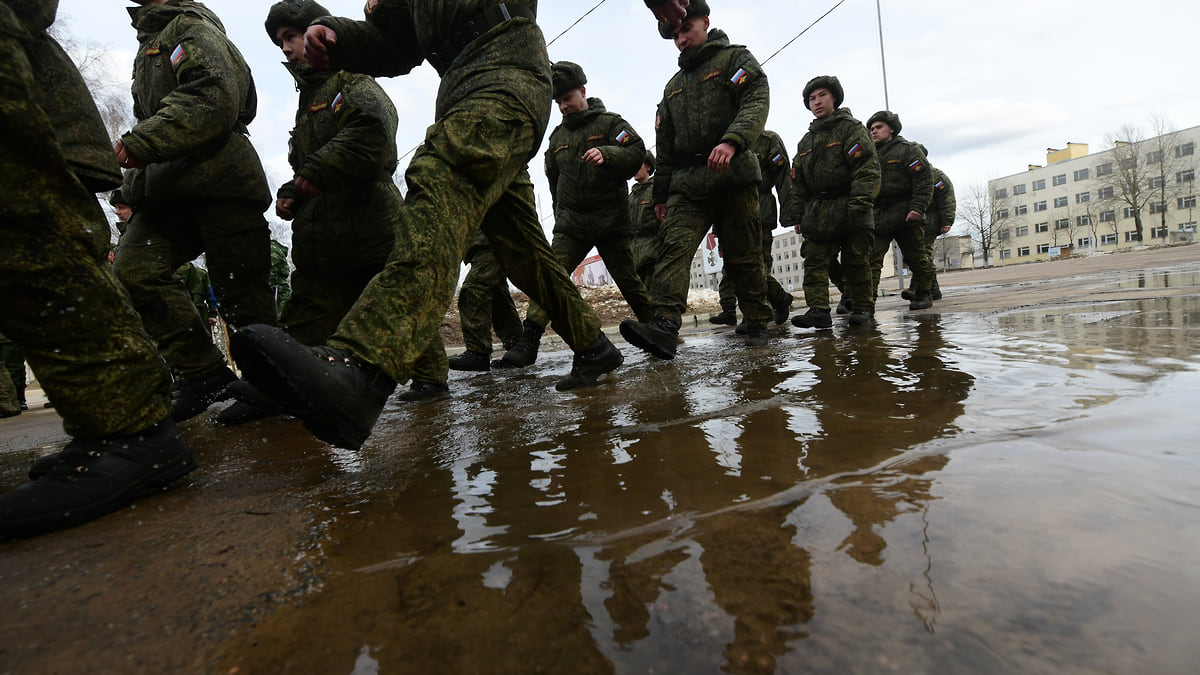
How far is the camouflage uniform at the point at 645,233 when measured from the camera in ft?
22.6

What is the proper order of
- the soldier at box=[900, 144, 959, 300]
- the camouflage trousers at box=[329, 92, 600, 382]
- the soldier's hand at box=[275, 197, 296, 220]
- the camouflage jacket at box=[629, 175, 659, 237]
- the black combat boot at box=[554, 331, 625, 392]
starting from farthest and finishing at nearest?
1. the soldier at box=[900, 144, 959, 300]
2. the camouflage jacket at box=[629, 175, 659, 237]
3. the soldier's hand at box=[275, 197, 296, 220]
4. the black combat boot at box=[554, 331, 625, 392]
5. the camouflage trousers at box=[329, 92, 600, 382]

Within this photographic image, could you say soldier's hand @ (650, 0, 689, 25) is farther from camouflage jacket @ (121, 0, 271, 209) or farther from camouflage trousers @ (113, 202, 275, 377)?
camouflage trousers @ (113, 202, 275, 377)

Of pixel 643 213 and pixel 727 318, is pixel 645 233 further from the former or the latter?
pixel 727 318

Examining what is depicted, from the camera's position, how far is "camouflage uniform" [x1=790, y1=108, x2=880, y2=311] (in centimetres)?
492

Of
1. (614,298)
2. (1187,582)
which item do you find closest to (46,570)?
(1187,582)

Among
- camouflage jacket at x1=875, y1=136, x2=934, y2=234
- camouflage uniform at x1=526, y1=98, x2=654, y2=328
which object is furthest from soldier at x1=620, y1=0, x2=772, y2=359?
camouflage jacket at x1=875, y1=136, x2=934, y2=234

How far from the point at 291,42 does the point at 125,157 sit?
4.45ft

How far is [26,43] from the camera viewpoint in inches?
61.5

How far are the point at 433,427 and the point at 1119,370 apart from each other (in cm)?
226

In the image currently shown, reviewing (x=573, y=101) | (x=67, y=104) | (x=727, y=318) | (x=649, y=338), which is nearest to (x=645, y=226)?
(x=727, y=318)

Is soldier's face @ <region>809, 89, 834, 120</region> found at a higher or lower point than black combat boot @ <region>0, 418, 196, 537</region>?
higher

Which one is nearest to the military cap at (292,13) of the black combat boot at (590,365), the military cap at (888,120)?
the black combat boot at (590,365)

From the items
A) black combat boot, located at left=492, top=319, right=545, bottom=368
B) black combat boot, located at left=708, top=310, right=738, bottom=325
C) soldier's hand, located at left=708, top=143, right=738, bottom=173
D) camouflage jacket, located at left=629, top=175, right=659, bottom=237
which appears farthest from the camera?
camouflage jacket, located at left=629, top=175, right=659, bottom=237

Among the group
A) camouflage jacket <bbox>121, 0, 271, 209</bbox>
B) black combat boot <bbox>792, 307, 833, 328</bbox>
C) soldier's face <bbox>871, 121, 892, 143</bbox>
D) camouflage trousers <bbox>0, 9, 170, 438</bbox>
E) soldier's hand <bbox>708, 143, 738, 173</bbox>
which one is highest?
soldier's face <bbox>871, 121, 892, 143</bbox>
